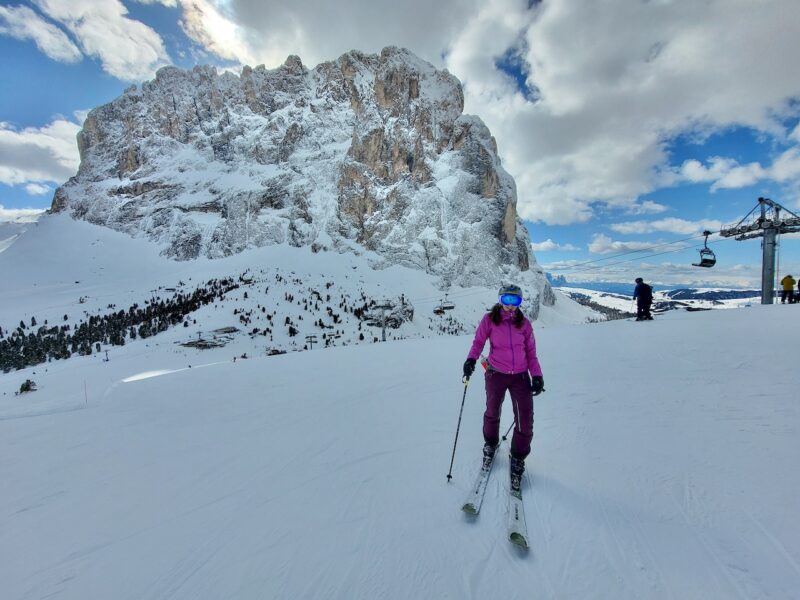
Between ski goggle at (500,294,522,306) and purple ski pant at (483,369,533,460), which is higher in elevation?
ski goggle at (500,294,522,306)

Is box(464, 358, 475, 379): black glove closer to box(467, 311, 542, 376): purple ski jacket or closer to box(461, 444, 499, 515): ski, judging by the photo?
box(467, 311, 542, 376): purple ski jacket

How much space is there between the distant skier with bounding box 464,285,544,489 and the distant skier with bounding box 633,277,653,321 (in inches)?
519

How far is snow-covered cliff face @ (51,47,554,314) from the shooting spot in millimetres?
56438

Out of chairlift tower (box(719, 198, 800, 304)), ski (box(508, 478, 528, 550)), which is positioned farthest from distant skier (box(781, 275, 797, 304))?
ski (box(508, 478, 528, 550))

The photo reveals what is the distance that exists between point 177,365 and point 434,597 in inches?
679

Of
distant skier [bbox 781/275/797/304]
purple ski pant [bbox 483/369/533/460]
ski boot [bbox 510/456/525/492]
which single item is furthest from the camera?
distant skier [bbox 781/275/797/304]

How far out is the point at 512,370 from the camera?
3824 mm

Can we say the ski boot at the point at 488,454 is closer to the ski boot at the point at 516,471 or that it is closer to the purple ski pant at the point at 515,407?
the purple ski pant at the point at 515,407

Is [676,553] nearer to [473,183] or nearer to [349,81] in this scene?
[473,183]

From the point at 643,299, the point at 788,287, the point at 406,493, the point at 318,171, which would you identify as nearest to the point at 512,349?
the point at 406,493

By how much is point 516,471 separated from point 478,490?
18.1 inches

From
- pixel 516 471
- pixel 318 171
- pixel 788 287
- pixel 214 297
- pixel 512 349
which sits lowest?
pixel 516 471

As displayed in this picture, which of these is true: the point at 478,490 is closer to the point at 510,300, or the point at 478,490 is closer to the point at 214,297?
the point at 510,300

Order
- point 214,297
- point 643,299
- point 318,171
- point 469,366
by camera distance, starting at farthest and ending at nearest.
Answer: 1. point 318,171
2. point 214,297
3. point 643,299
4. point 469,366
